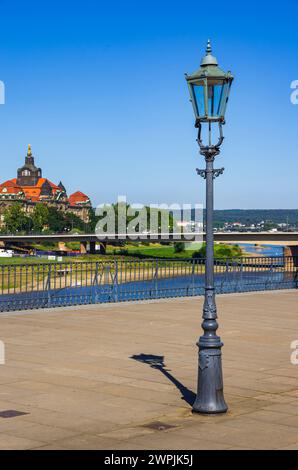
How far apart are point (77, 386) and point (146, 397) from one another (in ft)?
3.59

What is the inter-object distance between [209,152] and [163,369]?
12.9 feet

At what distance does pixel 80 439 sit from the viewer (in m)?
8.41

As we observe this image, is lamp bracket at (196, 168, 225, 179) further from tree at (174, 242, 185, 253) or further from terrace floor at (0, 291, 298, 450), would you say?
tree at (174, 242, 185, 253)

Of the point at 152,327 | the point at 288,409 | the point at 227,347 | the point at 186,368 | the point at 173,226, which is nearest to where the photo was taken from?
the point at 288,409

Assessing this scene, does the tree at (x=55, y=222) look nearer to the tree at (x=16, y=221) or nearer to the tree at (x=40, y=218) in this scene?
the tree at (x=40, y=218)

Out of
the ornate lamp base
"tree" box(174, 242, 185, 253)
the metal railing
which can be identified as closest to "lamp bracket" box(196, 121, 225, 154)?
the ornate lamp base

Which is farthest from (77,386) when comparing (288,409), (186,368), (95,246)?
(95,246)

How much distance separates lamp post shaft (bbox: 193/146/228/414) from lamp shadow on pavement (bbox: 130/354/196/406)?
552mm

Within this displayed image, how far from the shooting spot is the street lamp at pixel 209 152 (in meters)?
9.89

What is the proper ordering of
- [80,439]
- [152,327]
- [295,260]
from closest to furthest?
[80,439] → [152,327] → [295,260]

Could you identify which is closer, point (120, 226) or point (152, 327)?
point (152, 327)

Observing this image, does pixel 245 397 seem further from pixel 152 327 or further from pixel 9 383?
pixel 152 327

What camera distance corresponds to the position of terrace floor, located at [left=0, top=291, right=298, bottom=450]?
859cm

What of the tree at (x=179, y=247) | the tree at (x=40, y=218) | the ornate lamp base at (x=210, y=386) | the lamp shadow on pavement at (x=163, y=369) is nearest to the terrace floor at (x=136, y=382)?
the lamp shadow on pavement at (x=163, y=369)
